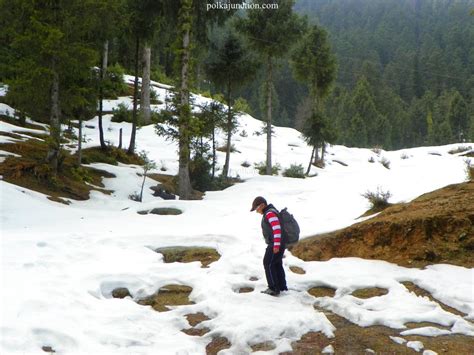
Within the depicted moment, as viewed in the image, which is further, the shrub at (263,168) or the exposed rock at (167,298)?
the shrub at (263,168)

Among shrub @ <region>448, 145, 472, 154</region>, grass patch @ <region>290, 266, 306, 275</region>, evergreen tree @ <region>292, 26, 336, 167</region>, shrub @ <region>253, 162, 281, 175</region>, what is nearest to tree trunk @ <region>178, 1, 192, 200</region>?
grass patch @ <region>290, 266, 306, 275</region>

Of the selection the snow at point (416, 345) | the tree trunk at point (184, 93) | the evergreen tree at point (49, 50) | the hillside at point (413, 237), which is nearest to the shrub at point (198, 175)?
the tree trunk at point (184, 93)

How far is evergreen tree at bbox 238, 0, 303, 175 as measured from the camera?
23969 millimetres

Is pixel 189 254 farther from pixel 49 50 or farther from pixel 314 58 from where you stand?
pixel 314 58

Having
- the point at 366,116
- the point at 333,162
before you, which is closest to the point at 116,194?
the point at 333,162

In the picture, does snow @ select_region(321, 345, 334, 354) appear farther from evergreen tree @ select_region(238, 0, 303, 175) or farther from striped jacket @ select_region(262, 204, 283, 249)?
evergreen tree @ select_region(238, 0, 303, 175)

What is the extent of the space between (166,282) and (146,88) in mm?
23405

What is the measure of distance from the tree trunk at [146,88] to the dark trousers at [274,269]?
23.2m

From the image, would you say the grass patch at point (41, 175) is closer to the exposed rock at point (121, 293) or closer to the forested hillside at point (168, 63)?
the forested hillside at point (168, 63)

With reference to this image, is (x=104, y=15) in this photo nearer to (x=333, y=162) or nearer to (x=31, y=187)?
(x=31, y=187)

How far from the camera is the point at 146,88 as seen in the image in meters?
28.6

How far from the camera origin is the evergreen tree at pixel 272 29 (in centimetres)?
2397

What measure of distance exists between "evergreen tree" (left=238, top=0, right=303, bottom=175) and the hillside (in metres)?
16.3

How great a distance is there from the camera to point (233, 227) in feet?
35.1
